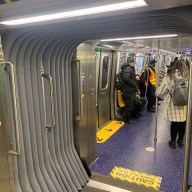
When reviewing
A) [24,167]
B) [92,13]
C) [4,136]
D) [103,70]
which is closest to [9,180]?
[24,167]

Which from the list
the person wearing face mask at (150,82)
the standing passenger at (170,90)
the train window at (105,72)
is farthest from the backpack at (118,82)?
the standing passenger at (170,90)

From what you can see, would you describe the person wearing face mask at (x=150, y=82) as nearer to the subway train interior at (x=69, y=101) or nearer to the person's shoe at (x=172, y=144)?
the subway train interior at (x=69, y=101)

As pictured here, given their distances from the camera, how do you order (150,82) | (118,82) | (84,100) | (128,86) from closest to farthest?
(84,100)
(128,86)
(118,82)
(150,82)

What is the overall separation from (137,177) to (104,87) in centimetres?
333

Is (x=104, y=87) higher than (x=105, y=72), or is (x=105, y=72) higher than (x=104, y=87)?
(x=105, y=72)

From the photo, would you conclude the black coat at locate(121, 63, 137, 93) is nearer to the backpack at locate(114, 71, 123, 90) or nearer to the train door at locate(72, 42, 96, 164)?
the backpack at locate(114, 71, 123, 90)

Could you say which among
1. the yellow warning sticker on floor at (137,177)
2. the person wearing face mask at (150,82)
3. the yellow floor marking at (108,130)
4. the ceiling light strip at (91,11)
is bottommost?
the yellow floor marking at (108,130)

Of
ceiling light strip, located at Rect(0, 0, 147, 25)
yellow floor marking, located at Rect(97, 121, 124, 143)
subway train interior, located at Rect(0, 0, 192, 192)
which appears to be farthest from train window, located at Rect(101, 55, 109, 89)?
ceiling light strip, located at Rect(0, 0, 147, 25)

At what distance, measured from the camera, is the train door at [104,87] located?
593 cm

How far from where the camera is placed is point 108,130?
19.6 feet

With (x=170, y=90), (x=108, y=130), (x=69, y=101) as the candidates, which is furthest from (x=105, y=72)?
(x=69, y=101)

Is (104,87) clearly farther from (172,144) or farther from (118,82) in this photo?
(172,144)

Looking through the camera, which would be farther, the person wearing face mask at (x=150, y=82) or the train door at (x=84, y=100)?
the person wearing face mask at (x=150, y=82)

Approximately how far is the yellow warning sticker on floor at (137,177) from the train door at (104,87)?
241cm
